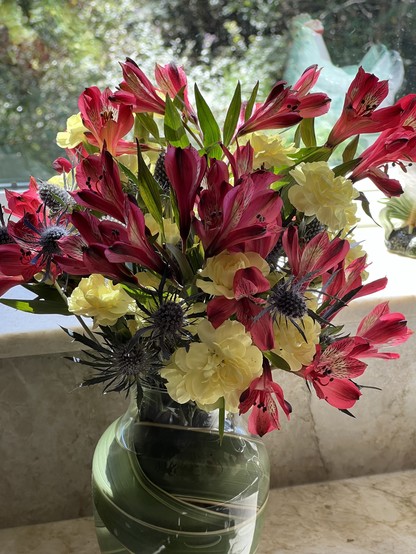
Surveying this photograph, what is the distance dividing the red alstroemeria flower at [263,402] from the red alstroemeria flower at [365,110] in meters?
0.20

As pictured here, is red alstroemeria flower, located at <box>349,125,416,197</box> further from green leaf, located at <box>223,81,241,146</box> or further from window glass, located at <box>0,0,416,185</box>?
window glass, located at <box>0,0,416,185</box>

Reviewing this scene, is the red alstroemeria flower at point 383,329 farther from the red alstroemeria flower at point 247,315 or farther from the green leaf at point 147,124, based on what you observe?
the green leaf at point 147,124

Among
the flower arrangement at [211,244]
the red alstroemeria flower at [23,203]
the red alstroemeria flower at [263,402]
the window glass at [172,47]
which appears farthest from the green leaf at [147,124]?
the window glass at [172,47]

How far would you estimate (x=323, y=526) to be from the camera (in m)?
0.96

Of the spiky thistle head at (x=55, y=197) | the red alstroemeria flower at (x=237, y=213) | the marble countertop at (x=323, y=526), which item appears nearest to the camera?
the red alstroemeria flower at (x=237, y=213)

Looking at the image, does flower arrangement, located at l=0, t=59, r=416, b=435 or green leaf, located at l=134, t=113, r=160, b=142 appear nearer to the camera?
flower arrangement, located at l=0, t=59, r=416, b=435

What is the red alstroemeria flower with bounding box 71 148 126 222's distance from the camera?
570 mm

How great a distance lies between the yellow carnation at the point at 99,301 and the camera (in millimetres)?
591

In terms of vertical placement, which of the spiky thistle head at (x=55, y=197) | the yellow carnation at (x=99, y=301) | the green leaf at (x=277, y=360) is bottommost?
the green leaf at (x=277, y=360)

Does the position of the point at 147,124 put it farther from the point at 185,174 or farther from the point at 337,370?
the point at 337,370

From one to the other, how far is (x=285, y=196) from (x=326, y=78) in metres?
0.61

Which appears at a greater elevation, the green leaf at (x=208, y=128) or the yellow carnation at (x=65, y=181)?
the green leaf at (x=208, y=128)

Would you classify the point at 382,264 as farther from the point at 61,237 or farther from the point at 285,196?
the point at 61,237

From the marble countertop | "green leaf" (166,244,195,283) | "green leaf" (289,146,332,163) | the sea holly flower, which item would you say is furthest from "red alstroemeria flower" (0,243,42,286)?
the marble countertop
